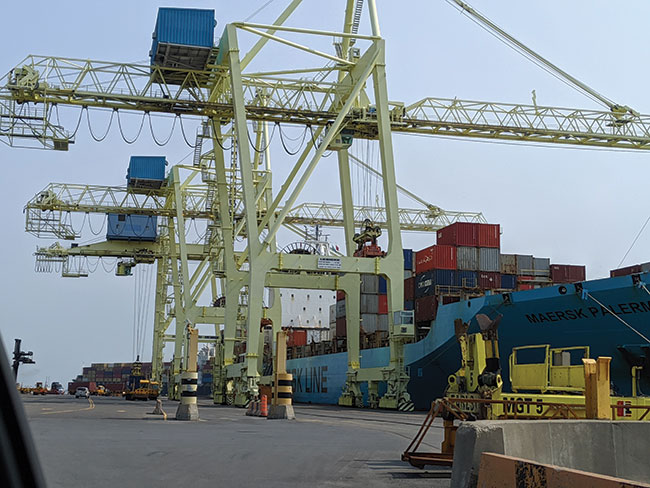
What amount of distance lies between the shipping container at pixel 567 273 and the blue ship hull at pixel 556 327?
30.0 feet

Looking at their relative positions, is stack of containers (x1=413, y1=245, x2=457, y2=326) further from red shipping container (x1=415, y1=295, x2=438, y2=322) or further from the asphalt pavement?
the asphalt pavement

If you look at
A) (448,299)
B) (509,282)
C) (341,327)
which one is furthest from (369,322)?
(509,282)

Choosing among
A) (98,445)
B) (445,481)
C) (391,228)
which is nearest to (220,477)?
(445,481)

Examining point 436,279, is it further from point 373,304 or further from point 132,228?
point 132,228

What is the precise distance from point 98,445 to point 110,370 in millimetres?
127434

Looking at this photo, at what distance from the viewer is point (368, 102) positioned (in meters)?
37.2

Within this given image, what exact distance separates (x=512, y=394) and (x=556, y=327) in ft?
46.9

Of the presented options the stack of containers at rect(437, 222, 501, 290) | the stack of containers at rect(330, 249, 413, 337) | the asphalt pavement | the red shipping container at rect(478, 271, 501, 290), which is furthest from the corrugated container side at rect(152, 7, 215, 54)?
the stack of containers at rect(330, 249, 413, 337)

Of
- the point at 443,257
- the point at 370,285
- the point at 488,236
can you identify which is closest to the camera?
the point at 443,257

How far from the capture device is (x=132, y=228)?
204 ft

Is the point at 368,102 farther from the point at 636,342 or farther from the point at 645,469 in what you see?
the point at 645,469

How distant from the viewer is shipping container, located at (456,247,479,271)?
38906mm

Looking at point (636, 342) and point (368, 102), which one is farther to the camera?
point (368, 102)

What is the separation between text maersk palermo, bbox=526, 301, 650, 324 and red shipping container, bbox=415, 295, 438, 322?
9582 mm
